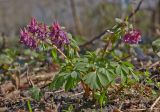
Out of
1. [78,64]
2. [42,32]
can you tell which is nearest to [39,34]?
[42,32]

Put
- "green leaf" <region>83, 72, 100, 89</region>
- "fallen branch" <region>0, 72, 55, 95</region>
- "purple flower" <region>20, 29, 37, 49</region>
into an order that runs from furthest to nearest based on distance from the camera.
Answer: "fallen branch" <region>0, 72, 55, 95</region>
"purple flower" <region>20, 29, 37, 49</region>
"green leaf" <region>83, 72, 100, 89</region>

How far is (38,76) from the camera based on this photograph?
2.55 metres

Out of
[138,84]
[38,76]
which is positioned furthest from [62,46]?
[38,76]

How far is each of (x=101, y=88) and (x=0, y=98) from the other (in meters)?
0.64

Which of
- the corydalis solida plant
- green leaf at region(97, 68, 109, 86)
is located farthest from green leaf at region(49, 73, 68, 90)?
green leaf at region(97, 68, 109, 86)

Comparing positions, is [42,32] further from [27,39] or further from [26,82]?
[26,82]

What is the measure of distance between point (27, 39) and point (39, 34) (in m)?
0.06

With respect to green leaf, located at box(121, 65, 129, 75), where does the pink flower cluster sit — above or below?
above

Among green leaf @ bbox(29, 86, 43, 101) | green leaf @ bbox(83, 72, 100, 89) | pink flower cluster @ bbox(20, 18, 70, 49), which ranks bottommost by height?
green leaf @ bbox(29, 86, 43, 101)

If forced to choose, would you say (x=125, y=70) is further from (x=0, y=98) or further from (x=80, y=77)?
(x=0, y=98)

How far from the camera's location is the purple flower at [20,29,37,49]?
70.0 inches

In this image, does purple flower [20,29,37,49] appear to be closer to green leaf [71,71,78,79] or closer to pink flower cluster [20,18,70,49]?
pink flower cluster [20,18,70,49]

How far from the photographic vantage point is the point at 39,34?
1793 mm

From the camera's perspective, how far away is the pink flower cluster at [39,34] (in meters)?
1.78
